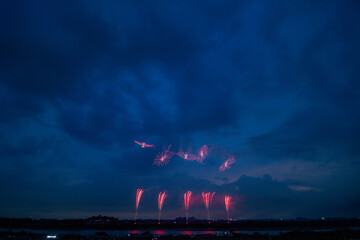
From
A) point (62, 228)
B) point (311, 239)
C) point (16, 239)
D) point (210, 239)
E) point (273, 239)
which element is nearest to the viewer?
point (311, 239)

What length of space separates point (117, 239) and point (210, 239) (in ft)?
93.4

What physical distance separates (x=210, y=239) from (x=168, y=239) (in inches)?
514

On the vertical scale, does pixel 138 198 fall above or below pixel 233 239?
above

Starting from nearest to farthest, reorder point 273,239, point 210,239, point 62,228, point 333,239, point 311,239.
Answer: point 333,239
point 311,239
point 273,239
point 210,239
point 62,228

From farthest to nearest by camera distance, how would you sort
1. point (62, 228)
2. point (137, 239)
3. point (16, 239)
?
point (62, 228) → point (137, 239) → point (16, 239)

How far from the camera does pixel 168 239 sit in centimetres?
6756

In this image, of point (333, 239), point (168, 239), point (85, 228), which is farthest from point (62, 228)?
point (333, 239)

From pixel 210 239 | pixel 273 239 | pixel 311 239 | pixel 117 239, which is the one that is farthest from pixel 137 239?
pixel 311 239

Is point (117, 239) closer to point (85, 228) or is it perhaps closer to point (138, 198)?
point (138, 198)

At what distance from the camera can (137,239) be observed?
69.1 meters

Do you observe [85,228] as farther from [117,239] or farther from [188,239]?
[188,239]

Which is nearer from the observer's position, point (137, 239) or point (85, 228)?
point (137, 239)

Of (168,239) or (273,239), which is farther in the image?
(168,239)

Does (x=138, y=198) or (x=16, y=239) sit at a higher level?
(x=138, y=198)
